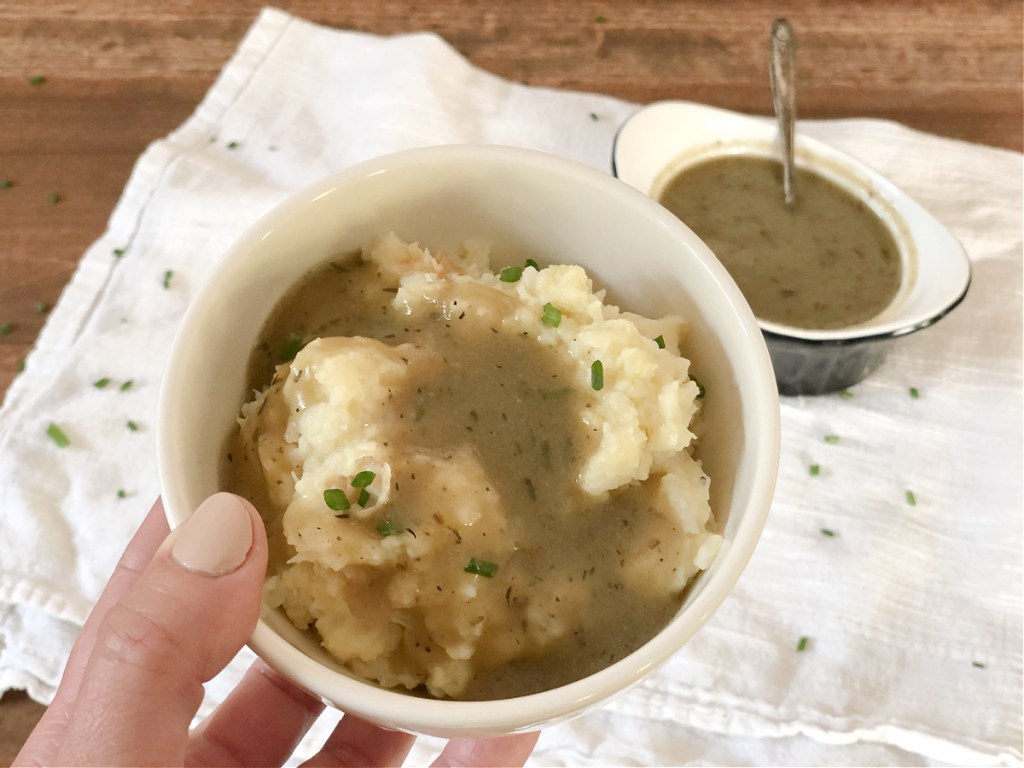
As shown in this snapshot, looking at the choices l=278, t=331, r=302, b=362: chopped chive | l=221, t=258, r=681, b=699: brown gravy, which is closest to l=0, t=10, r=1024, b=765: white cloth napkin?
l=221, t=258, r=681, b=699: brown gravy

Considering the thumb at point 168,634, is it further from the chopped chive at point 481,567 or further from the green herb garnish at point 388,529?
the chopped chive at point 481,567

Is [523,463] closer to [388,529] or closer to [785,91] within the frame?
[388,529]

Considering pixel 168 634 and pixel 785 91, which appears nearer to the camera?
pixel 168 634

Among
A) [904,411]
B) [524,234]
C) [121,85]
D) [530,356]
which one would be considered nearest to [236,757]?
[530,356]

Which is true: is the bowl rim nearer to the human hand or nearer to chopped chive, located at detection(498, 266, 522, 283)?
chopped chive, located at detection(498, 266, 522, 283)

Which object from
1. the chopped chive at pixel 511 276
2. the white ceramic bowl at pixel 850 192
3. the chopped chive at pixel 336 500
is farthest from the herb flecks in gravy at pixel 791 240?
the chopped chive at pixel 336 500

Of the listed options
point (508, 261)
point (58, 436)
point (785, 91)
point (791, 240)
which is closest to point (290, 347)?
point (508, 261)
